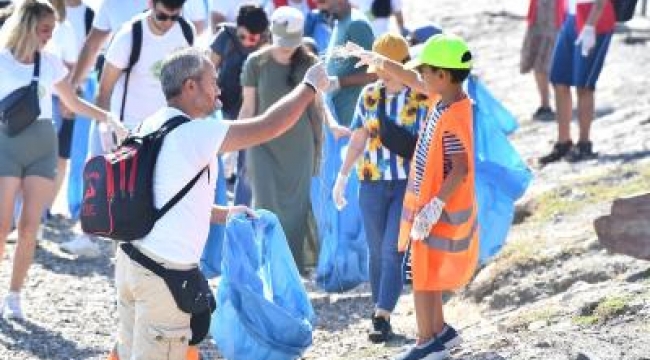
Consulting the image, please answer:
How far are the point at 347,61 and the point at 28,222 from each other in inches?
80.3

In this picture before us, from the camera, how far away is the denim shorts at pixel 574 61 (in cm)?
1205

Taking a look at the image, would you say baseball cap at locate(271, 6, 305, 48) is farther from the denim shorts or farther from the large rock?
the denim shorts

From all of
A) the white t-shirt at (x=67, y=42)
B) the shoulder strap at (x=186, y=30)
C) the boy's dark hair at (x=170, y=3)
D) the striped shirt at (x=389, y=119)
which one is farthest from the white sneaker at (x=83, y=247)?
the striped shirt at (x=389, y=119)

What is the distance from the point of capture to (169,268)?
6.27 m

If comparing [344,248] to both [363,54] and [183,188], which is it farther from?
[183,188]

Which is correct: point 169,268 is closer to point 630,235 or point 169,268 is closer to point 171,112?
point 171,112

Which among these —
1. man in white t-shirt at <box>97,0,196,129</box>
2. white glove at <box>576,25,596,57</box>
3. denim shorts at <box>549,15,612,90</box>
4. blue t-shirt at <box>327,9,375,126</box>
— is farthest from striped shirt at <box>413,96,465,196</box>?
denim shorts at <box>549,15,612,90</box>

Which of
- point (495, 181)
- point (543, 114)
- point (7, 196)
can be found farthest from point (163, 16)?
point (543, 114)

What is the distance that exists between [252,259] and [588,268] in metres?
1.99

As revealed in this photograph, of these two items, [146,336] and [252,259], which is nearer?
[146,336]

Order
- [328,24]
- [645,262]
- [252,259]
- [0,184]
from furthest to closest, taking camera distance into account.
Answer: [328,24], [0,184], [645,262], [252,259]

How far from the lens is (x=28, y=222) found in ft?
29.9

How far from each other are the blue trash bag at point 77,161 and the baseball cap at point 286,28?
2703 mm

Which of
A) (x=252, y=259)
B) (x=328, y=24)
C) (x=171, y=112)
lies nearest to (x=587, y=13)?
(x=328, y=24)
